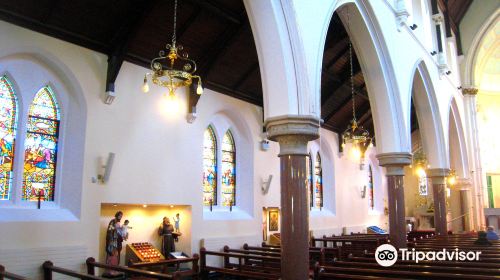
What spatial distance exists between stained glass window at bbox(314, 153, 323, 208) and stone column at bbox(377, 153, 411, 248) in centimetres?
708

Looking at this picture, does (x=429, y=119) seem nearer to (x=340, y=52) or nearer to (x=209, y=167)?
(x=340, y=52)

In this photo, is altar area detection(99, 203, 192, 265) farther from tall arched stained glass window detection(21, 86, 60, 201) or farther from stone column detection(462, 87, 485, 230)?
stone column detection(462, 87, 485, 230)

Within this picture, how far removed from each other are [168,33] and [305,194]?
5594mm

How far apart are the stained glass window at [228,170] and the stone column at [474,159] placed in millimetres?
12252

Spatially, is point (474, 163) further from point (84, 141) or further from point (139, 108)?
point (84, 141)

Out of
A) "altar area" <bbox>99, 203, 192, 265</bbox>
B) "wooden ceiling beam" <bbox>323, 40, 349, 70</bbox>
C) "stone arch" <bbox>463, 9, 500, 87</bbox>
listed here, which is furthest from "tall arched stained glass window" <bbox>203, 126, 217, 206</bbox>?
"stone arch" <bbox>463, 9, 500, 87</bbox>

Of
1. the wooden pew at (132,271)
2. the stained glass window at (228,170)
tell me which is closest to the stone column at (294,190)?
the wooden pew at (132,271)

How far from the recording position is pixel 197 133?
11.7 meters

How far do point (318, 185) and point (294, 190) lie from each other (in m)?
12.1

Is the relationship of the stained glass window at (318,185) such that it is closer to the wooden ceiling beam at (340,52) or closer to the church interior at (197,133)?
the church interior at (197,133)

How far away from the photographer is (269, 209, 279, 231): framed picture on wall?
555 inches

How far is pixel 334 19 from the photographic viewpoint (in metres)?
12.2

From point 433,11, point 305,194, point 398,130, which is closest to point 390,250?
point 305,194

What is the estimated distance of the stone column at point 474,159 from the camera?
66.2 feet
